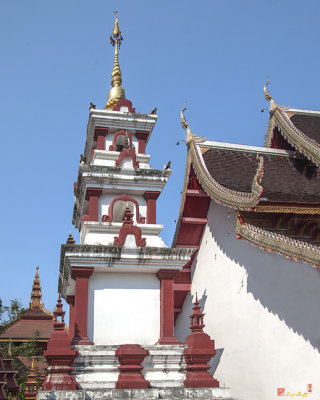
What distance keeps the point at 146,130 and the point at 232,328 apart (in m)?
5.03

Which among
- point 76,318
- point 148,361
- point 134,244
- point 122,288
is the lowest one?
point 148,361

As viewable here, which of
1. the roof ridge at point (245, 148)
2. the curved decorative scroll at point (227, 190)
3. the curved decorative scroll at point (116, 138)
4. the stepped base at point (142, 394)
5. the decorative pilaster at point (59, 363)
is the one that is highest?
the roof ridge at point (245, 148)

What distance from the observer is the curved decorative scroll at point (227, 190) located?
32.1 ft

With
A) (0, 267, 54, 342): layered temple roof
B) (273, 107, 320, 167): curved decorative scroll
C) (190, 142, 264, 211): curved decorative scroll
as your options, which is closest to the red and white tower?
(190, 142, 264, 211): curved decorative scroll

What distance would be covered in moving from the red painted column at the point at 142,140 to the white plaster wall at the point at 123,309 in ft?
11.3

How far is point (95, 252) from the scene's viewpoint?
9.81 metres

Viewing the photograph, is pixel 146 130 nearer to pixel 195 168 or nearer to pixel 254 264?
pixel 195 168

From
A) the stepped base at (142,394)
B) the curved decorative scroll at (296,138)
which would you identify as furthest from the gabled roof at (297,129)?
the stepped base at (142,394)

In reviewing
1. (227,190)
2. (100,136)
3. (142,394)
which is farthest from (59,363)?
(100,136)

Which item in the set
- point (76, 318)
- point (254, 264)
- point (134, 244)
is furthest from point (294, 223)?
point (76, 318)

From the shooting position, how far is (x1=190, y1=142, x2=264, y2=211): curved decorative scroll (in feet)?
32.1

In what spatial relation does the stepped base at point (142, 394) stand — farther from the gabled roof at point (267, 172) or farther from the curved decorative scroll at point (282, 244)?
the gabled roof at point (267, 172)

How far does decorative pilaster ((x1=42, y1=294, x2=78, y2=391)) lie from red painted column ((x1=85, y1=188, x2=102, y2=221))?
3096mm

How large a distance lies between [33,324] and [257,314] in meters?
17.1
